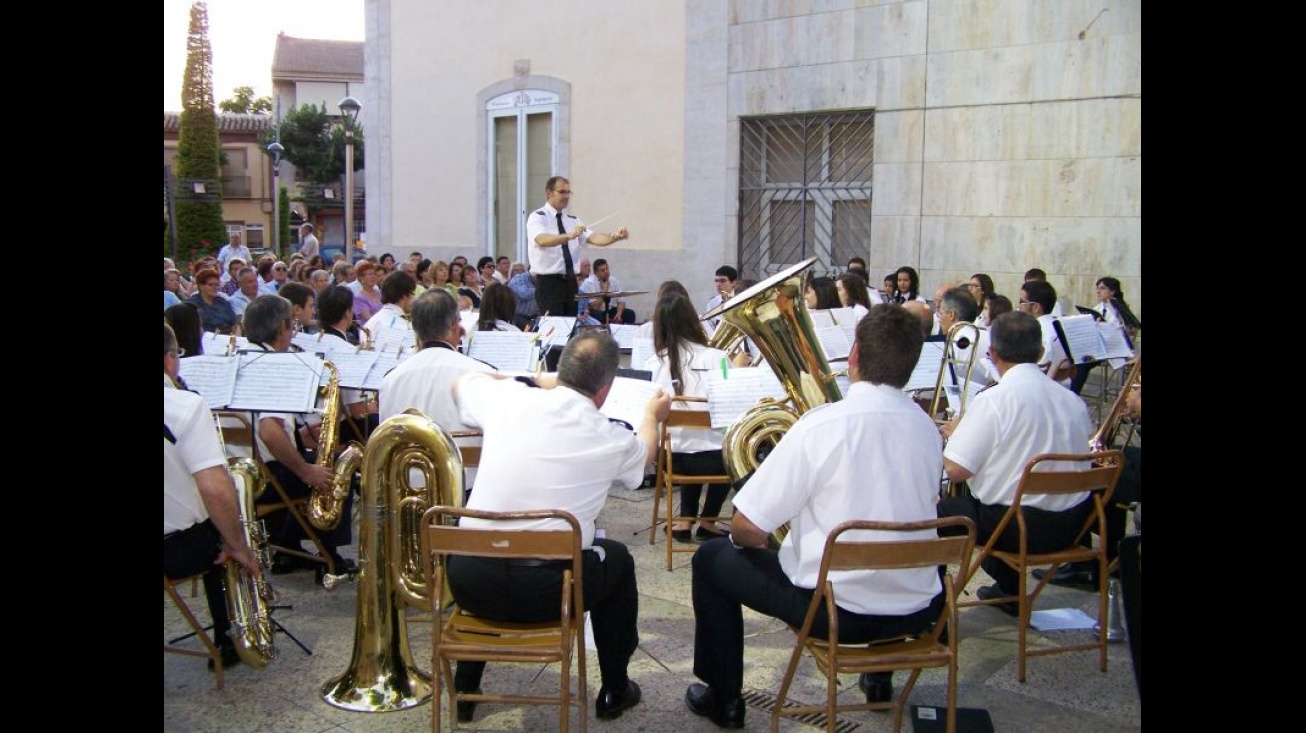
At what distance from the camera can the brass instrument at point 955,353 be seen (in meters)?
5.73

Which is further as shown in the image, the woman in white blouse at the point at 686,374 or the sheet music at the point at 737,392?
the woman in white blouse at the point at 686,374

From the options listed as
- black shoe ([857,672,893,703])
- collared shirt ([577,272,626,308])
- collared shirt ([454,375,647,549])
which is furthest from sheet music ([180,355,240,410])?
collared shirt ([577,272,626,308])

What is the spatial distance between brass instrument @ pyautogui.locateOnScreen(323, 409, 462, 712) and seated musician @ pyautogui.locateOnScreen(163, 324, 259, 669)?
46 centimetres

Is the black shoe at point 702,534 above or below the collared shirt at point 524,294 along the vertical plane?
below

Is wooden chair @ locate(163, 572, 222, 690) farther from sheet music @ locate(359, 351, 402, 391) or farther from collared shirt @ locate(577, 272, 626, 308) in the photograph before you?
collared shirt @ locate(577, 272, 626, 308)

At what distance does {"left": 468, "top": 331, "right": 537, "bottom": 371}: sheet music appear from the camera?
610 cm

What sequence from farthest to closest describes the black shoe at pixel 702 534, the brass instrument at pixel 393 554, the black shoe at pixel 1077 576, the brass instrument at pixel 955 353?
the black shoe at pixel 702 534 → the brass instrument at pixel 955 353 → the black shoe at pixel 1077 576 → the brass instrument at pixel 393 554

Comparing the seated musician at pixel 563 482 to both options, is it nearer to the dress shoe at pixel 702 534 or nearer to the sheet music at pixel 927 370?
the dress shoe at pixel 702 534

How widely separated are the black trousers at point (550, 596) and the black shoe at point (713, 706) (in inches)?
9.5

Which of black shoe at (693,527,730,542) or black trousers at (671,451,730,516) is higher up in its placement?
black trousers at (671,451,730,516)

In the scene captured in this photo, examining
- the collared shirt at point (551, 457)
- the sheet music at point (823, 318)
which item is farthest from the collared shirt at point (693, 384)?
the collared shirt at point (551, 457)

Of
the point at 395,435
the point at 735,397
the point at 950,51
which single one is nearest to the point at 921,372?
the point at 735,397
